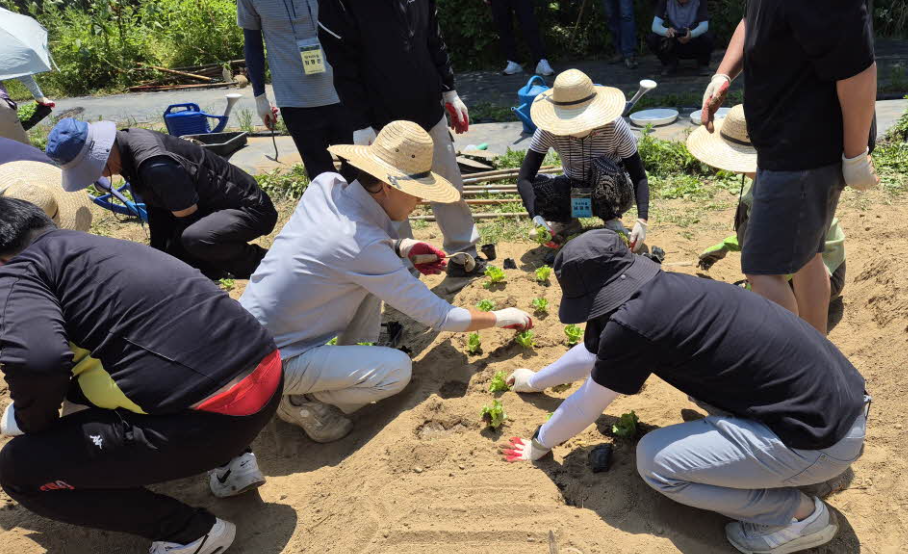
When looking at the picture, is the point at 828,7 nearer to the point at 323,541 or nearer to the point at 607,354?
the point at 607,354

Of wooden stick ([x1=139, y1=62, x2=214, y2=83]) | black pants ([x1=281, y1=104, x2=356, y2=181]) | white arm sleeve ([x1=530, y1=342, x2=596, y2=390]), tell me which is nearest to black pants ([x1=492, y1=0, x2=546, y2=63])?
wooden stick ([x1=139, y1=62, x2=214, y2=83])

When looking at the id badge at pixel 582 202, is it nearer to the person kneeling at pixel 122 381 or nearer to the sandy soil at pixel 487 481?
the sandy soil at pixel 487 481

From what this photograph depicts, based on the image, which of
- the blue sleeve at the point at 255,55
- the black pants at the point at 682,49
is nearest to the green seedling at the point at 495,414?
the blue sleeve at the point at 255,55

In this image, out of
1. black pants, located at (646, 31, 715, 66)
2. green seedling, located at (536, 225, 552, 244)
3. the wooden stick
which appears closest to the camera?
green seedling, located at (536, 225, 552, 244)

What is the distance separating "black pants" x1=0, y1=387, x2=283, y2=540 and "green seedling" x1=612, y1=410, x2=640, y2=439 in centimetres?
155

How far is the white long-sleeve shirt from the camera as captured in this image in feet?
10.5

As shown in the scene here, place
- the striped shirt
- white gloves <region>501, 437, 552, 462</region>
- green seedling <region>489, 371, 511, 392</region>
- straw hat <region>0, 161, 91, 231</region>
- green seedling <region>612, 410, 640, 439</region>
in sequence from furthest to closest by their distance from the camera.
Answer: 1. the striped shirt
2. straw hat <region>0, 161, 91, 231</region>
3. green seedling <region>489, 371, 511, 392</region>
4. green seedling <region>612, 410, 640, 439</region>
5. white gloves <region>501, 437, 552, 462</region>

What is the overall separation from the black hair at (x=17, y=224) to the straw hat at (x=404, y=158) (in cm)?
124

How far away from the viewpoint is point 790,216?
2.78m

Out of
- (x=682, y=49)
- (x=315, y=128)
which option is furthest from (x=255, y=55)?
(x=682, y=49)

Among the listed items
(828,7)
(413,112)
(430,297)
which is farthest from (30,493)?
(828,7)

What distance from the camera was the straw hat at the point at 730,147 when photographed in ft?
11.5

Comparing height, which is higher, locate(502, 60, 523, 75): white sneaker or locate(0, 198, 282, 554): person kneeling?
locate(0, 198, 282, 554): person kneeling

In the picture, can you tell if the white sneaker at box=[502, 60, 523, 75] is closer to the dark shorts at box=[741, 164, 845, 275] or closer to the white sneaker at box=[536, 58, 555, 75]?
the white sneaker at box=[536, 58, 555, 75]
